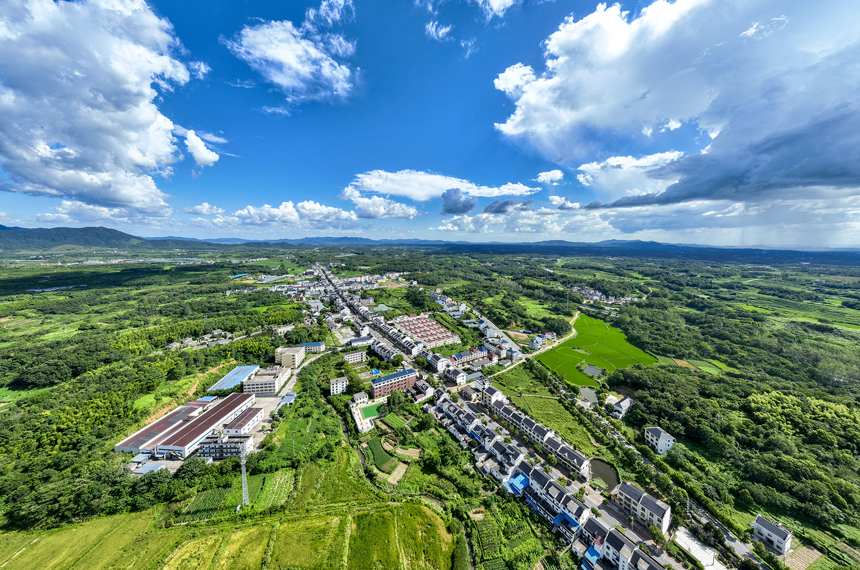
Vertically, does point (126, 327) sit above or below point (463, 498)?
above

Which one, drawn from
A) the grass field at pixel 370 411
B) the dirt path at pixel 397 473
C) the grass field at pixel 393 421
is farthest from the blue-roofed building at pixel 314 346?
the dirt path at pixel 397 473

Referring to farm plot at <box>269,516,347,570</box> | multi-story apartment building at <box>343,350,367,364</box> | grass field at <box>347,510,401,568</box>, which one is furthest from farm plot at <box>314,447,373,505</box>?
multi-story apartment building at <box>343,350,367,364</box>

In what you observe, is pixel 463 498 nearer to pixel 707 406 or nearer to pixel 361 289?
pixel 707 406

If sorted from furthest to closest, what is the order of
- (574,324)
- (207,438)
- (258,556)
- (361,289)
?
(361,289) → (574,324) → (207,438) → (258,556)

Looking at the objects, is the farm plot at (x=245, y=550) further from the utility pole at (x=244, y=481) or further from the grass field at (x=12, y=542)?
the grass field at (x=12, y=542)

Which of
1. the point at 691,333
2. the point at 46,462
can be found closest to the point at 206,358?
the point at 46,462

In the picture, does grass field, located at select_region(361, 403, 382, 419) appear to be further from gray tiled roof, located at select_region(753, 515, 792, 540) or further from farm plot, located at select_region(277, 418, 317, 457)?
gray tiled roof, located at select_region(753, 515, 792, 540)
